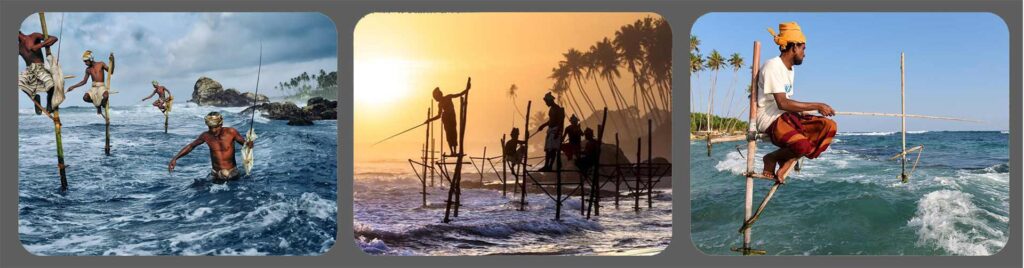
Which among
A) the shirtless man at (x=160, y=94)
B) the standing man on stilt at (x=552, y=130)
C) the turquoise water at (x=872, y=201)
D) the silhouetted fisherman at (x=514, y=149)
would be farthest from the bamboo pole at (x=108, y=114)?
the turquoise water at (x=872, y=201)

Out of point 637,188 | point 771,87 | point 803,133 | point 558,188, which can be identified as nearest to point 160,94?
point 558,188

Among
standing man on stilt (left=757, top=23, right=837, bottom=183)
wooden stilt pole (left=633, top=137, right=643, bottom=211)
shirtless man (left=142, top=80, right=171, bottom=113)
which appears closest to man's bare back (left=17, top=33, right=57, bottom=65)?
shirtless man (left=142, top=80, right=171, bottom=113)

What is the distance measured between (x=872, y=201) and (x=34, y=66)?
681 centimetres

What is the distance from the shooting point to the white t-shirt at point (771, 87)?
880cm

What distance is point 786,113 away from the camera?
29.1 feet

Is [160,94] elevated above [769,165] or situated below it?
above

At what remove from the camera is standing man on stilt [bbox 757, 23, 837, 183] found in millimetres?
8820

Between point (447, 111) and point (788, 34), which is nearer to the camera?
point (788, 34)

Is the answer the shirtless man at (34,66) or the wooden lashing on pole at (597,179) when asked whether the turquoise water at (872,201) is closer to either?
the wooden lashing on pole at (597,179)

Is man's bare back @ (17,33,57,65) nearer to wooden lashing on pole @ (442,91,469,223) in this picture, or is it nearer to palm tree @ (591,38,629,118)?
wooden lashing on pole @ (442,91,469,223)

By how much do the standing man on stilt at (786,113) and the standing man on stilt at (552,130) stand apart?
159cm

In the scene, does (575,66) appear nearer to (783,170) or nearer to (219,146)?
(783,170)

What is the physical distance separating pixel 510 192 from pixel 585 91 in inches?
40.8

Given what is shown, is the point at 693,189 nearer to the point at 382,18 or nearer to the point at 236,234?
the point at 382,18
